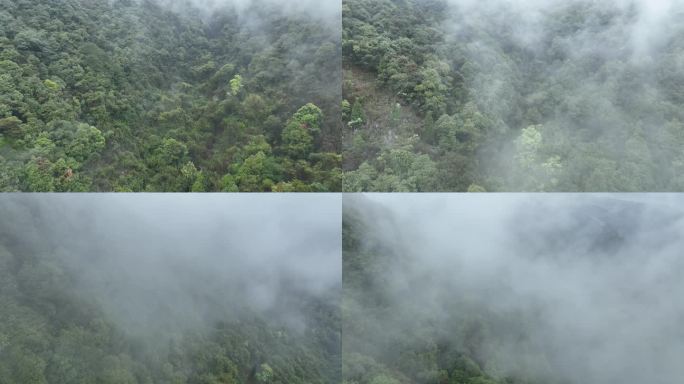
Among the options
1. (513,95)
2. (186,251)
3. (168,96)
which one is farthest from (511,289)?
(168,96)

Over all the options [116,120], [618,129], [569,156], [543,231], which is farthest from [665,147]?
[116,120]

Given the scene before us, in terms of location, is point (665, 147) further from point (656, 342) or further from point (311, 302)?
point (311, 302)

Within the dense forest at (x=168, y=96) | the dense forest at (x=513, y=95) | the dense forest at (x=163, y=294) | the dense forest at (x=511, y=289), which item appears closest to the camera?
the dense forest at (x=163, y=294)

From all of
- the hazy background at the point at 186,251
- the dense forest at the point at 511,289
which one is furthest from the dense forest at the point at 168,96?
the dense forest at the point at 511,289

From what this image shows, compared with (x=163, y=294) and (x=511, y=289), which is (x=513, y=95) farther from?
(x=163, y=294)

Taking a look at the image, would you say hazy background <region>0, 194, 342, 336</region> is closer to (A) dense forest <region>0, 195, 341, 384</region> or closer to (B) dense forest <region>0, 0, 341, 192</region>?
(A) dense forest <region>0, 195, 341, 384</region>

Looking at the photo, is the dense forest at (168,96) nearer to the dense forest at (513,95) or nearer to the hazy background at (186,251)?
the hazy background at (186,251)
